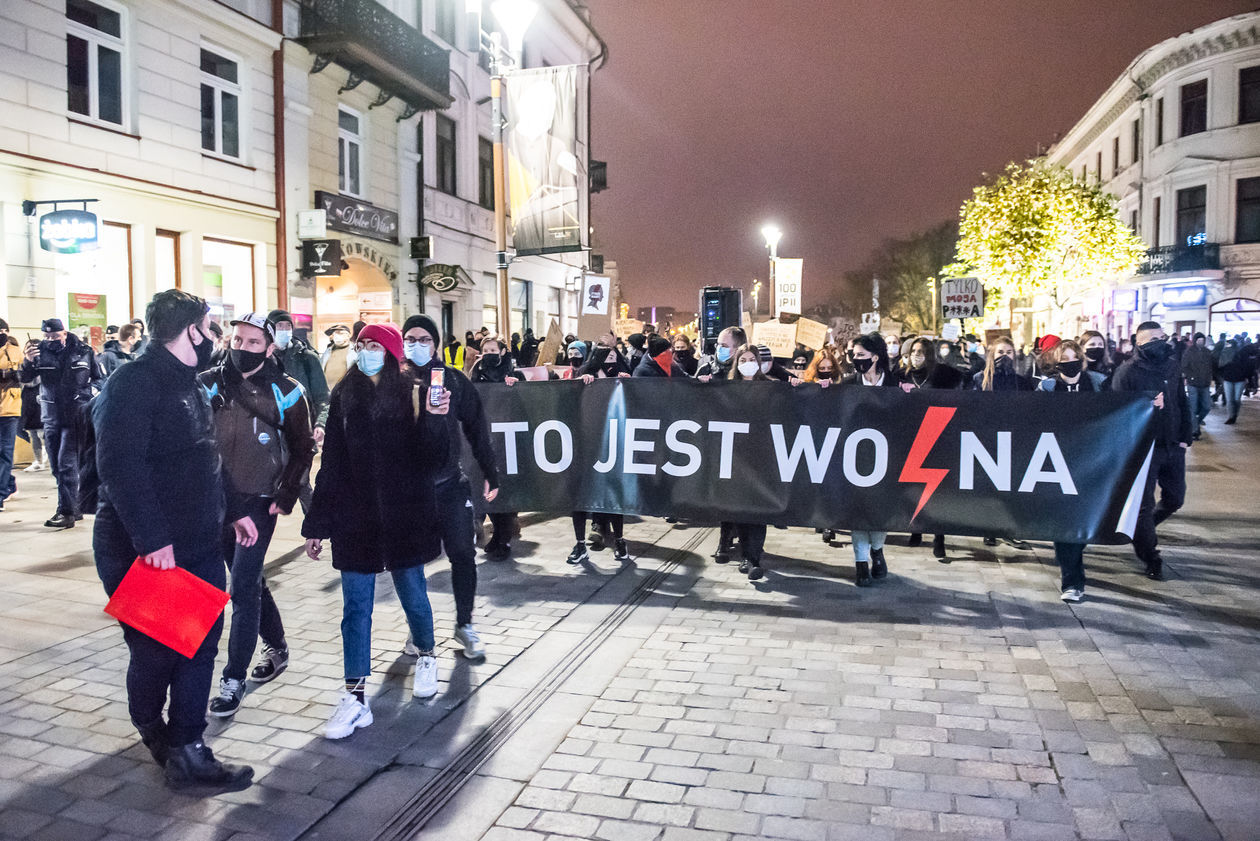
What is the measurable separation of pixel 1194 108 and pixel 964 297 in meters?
32.7

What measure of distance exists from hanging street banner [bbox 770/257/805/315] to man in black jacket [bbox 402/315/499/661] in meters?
20.2

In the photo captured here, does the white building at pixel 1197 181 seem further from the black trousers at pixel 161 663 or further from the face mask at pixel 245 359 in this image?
the black trousers at pixel 161 663

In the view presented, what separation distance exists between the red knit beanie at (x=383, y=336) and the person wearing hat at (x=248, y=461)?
0.59m

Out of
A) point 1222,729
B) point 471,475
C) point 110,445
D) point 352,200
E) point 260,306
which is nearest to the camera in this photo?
point 110,445

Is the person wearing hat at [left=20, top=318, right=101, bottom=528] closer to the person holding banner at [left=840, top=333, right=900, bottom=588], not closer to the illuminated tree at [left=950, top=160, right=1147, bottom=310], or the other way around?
the person holding banner at [left=840, top=333, right=900, bottom=588]

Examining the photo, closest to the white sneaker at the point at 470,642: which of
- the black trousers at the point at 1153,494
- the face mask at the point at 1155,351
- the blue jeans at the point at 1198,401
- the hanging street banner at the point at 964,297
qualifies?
the black trousers at the point at 1153,494

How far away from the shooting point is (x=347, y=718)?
4.37m

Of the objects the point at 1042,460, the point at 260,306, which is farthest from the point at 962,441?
the point at 260,306

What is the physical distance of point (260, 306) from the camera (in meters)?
18.7

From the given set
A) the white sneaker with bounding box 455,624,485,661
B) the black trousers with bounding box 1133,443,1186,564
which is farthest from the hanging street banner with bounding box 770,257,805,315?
the white sneaker with bounding box 455,624,485,661

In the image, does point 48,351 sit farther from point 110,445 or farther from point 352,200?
point 352,200

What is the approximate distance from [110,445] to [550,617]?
10.8ft

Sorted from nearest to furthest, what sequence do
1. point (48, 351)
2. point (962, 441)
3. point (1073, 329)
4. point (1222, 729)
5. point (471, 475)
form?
point (1222, 729) < point (962, 441) < point (471, 475) < point (48, 351) < point (1073, 329)

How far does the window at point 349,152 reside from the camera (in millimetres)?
21344
